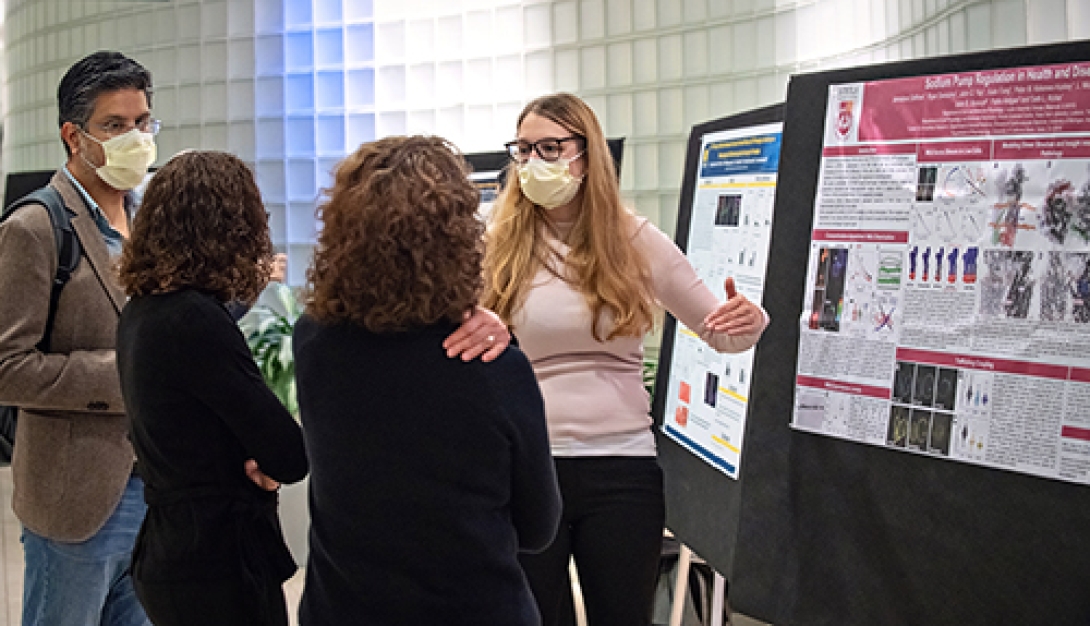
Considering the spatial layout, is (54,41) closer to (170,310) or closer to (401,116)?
(401,116)

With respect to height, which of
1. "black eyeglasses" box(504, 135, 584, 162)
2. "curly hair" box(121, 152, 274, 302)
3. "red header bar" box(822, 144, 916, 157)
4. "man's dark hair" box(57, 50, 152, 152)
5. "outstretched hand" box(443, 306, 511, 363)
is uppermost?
"man's dark hair" box(57, 50, 152, 152)

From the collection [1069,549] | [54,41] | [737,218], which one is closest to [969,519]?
[1069,549]

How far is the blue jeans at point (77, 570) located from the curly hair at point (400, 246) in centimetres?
90

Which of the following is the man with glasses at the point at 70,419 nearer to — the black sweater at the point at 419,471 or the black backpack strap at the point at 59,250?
the black backpack strap at the point at 59,250

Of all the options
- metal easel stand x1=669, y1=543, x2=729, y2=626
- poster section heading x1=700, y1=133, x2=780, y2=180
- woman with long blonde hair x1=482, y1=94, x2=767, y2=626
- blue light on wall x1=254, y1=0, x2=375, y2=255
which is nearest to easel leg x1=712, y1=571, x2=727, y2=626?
metal easel stand x1=669, y1=543, x2=729, y2=626

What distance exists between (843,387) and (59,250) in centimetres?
158

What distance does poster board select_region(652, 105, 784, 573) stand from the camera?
8.16ft

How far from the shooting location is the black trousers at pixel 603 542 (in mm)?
2018

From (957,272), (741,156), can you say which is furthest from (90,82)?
(957,272)

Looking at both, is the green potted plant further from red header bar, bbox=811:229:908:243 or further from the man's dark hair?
red header bar, bbox=811:229:908:243

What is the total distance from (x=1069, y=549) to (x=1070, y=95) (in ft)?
2.62

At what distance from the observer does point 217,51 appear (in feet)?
16.6

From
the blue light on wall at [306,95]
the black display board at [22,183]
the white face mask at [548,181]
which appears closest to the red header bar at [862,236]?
the white face mask at [548,181]

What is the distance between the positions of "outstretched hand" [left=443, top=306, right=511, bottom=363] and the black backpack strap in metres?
1.00
